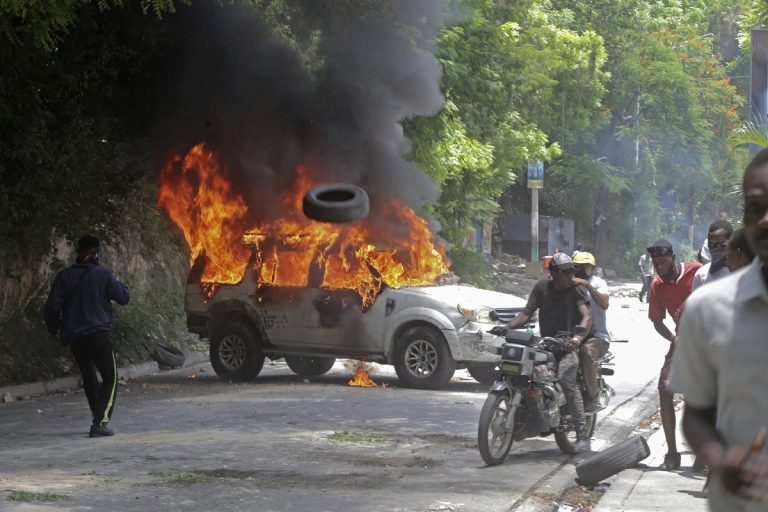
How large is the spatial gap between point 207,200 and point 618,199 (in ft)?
130

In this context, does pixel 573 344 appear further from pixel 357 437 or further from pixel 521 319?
pixel 357 437

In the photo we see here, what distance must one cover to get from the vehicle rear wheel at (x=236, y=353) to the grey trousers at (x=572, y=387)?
6371 millimetres

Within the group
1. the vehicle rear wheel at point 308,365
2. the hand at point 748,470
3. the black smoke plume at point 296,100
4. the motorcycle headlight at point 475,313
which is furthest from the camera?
the black smoke plume at point 296,100

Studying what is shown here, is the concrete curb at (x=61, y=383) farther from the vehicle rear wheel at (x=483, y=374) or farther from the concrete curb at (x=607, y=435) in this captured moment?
the concrete curb at (x=607, y=435)

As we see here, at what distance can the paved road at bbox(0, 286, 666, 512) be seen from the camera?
7828 millimetres

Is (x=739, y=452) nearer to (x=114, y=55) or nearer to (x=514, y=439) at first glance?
(x=514, y=439)

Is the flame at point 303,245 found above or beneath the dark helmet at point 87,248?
above

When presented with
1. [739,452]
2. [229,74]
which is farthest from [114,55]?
[739,452]

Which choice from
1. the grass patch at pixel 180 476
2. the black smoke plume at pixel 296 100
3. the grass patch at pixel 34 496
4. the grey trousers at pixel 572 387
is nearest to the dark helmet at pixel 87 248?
the grass patch at pixel 180 476

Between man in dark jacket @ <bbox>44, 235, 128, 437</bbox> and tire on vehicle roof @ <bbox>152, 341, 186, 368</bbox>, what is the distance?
6.91 metres

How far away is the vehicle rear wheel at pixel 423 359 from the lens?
14297 mm

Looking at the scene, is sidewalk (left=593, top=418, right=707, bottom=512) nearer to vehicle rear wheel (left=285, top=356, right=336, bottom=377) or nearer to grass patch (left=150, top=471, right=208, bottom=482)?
grass patch (left=150, top=471, right=208, bottom=482)

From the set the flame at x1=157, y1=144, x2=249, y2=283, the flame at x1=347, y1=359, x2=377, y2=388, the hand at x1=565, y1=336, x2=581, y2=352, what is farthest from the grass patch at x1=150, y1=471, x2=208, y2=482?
the flame at x1=157, y1=144, x2=249, y2=283

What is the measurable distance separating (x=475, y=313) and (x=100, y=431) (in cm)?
522
